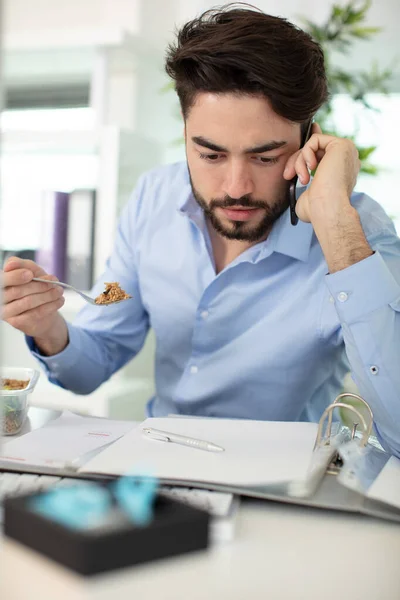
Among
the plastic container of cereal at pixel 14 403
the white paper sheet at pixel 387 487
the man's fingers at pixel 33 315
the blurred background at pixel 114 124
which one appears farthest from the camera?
the blurred background at pixel 114 124

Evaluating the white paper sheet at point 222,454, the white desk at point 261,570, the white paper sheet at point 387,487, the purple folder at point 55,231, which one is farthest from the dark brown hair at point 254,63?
the purple folder at point 55,231

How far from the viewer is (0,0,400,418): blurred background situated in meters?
2.29

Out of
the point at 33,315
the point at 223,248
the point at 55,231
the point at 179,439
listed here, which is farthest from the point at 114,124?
the point at 179,439

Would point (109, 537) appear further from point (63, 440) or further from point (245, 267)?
point (245, 267)

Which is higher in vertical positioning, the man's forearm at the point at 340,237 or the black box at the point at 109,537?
the man's forearm at the point at 340,237

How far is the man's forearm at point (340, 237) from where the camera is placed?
1106 mm

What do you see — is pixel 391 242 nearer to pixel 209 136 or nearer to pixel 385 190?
pixel 209 136

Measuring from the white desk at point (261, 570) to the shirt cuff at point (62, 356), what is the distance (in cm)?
76

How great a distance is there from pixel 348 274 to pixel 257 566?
0.59m

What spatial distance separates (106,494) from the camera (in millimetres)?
Answer: 583

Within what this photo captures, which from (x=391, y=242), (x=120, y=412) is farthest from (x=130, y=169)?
(x=391, y=242)

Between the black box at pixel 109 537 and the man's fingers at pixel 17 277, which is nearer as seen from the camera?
the black box at pixel 109 537

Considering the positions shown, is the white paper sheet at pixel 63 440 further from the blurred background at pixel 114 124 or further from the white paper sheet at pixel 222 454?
the blurred background at pixel 114 124

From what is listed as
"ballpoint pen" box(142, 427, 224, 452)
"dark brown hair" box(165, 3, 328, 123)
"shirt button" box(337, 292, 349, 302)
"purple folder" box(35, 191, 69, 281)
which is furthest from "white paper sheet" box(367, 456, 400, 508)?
"purple folder" box(35, 191, 69, 281)
